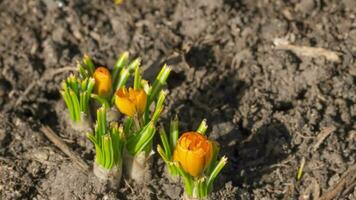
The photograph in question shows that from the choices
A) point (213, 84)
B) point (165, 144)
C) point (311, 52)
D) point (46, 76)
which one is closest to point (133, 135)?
point (165, 144)

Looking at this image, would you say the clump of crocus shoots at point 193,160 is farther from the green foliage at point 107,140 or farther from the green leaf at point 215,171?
the green foliage at point 107,140

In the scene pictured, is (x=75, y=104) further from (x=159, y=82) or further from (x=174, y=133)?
(x=174, y=133)

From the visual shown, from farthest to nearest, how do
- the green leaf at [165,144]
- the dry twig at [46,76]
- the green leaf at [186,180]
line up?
1. the dry twig at [46,76]
2. the green leaf at [165,144]
3. the green leaf at [186,180]

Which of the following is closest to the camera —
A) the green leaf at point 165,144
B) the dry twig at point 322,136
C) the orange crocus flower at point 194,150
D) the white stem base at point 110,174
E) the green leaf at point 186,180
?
the orange crocus flower at point 194,150

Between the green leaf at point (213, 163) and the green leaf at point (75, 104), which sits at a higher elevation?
the green leaf at point (75, 104)

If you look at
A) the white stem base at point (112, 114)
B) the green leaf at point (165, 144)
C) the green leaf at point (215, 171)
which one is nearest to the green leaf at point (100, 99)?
the white stem base at point (112, 114)

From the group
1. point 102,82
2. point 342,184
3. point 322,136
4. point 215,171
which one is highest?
point 102,82

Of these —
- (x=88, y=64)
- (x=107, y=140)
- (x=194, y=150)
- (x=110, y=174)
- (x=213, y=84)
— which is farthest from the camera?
(x=213, y=84)
